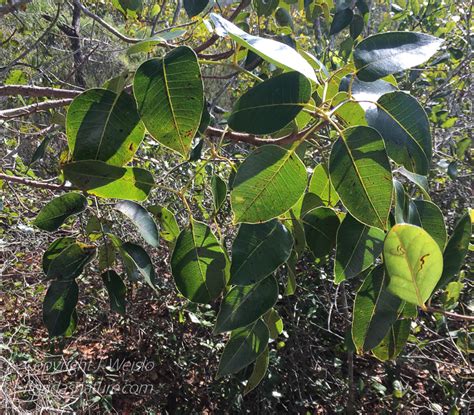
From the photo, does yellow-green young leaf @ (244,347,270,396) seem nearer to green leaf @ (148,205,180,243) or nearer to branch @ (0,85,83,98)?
green leaf @ (148,205,180,243)

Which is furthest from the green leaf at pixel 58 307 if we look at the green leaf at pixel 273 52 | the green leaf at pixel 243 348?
the green leaf at pixel 273 52

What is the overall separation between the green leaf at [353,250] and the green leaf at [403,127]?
9 centimetres

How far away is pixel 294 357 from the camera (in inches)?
78.2

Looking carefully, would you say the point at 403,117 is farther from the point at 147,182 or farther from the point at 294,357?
the point at 294,357

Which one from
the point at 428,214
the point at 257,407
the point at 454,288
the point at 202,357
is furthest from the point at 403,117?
the point at 202,357

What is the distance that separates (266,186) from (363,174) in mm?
99

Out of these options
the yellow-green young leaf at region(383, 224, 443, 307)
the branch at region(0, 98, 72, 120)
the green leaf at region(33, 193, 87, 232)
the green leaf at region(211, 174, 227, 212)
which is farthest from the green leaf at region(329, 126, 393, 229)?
the branch at region(0, 98, 72, 120)

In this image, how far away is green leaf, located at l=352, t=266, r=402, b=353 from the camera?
515 mm

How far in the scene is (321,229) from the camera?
585mm

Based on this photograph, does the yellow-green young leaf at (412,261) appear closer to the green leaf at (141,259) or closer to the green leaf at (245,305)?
the green leaf at (245,305)

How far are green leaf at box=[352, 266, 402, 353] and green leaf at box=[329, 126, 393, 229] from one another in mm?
104

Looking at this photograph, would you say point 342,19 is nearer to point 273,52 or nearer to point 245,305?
point 273,52

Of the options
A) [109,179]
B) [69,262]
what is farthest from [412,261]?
[69,262]

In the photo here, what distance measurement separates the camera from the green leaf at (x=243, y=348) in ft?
1.94
